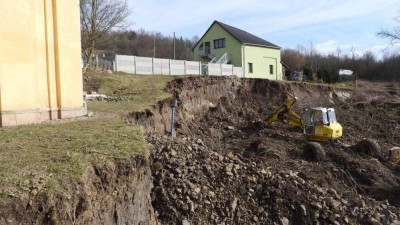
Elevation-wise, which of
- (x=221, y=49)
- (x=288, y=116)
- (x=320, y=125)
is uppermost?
(x=221, y=49)

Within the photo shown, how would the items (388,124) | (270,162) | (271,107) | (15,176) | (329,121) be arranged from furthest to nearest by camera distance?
(271,107) → (388,124) → (329,121) → (270,162) → (15,176)

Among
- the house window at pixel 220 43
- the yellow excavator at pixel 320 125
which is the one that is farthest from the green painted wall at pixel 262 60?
the yellow excavator at pixel 320 125

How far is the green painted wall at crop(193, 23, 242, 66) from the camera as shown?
146 ft

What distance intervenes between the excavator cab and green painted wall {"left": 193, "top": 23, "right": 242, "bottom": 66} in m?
26.9

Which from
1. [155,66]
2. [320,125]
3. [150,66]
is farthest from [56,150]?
[155,66]

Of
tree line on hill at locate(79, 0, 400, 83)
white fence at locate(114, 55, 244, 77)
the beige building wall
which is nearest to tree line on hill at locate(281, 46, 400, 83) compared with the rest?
tree line on hill at locate(79, 0, 400, 83)

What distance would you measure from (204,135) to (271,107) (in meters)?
9.16

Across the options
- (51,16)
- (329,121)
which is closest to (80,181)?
(51,16)

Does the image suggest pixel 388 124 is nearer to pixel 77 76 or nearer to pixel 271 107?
pixel 271 107

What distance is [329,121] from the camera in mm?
17438

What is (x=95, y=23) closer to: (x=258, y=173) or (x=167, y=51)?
(x=258, y=173)

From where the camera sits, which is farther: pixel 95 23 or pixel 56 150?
pixel 95 23

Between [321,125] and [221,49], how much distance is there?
30.8 meters

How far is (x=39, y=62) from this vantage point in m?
10.7
